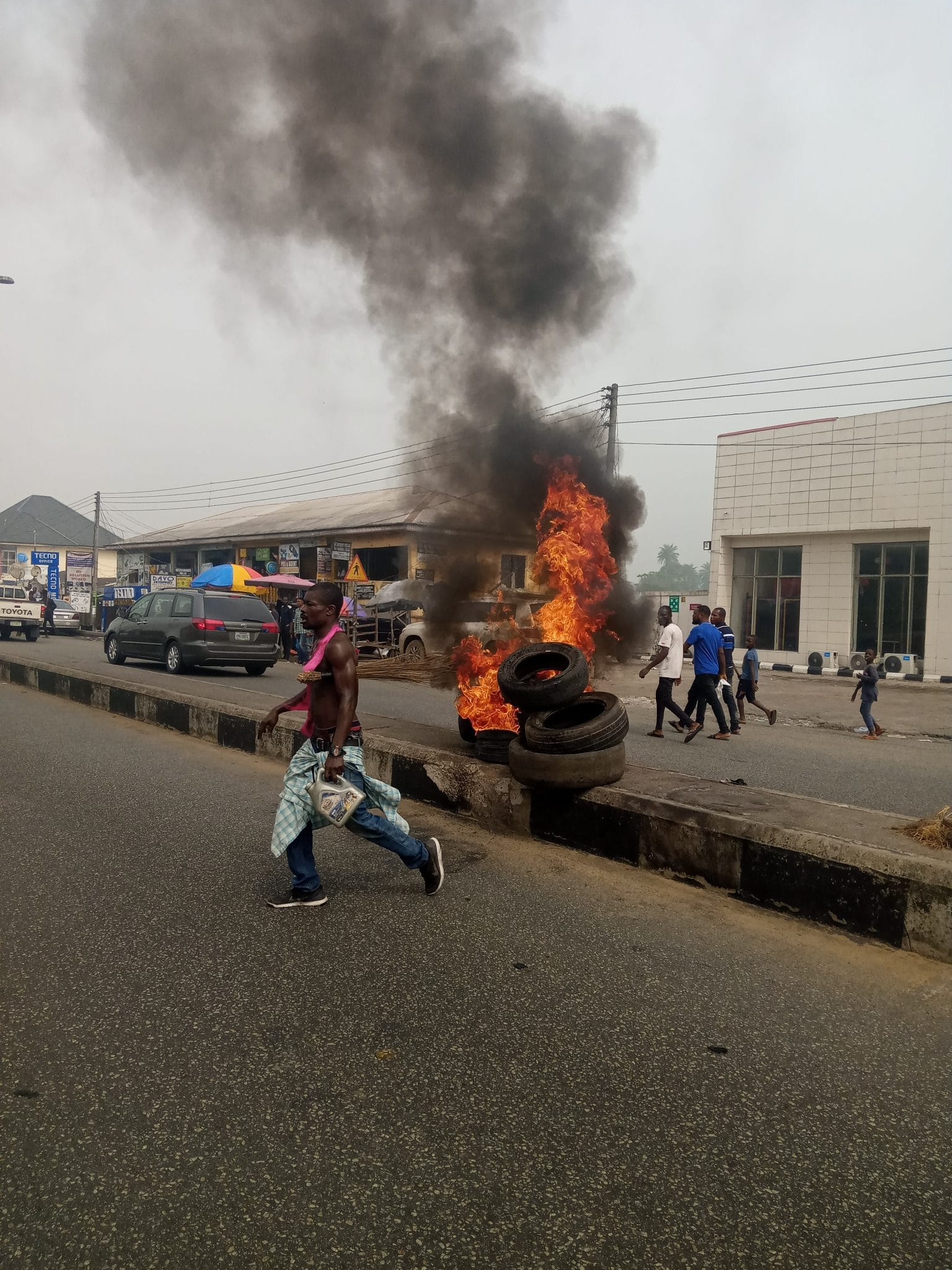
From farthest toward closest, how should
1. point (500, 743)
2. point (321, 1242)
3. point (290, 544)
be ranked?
point (290, 544), point (500, 743), point (321, 1242)

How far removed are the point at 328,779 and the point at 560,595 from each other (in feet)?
13.1

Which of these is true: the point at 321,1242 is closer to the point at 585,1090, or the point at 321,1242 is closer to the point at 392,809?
the point at 585,1090

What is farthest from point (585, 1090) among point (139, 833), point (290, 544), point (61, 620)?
point (61, 620)

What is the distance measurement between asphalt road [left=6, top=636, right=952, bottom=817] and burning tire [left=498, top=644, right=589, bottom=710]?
208 cm

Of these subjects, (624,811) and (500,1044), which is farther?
(624,811)

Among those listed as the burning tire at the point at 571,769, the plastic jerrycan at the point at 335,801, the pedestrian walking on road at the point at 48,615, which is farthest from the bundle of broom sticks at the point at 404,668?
the pedestrian walking on road at the point at 48,615

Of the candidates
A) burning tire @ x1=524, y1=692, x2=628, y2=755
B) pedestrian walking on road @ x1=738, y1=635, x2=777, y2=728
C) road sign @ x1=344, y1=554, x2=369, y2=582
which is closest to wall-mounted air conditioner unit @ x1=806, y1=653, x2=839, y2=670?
pedestrian walking on road @ x1=738, y1=635, x2=777, y2=728

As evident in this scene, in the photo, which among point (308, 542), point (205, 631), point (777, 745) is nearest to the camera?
point (777, 745)

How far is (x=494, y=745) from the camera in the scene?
258 inches

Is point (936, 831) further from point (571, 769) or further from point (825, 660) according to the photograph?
point (825, 660)

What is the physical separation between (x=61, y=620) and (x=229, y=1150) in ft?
118

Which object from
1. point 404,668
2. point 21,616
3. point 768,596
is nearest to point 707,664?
point 404,668

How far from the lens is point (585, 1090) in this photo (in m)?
2.71

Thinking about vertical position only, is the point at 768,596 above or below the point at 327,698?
above
